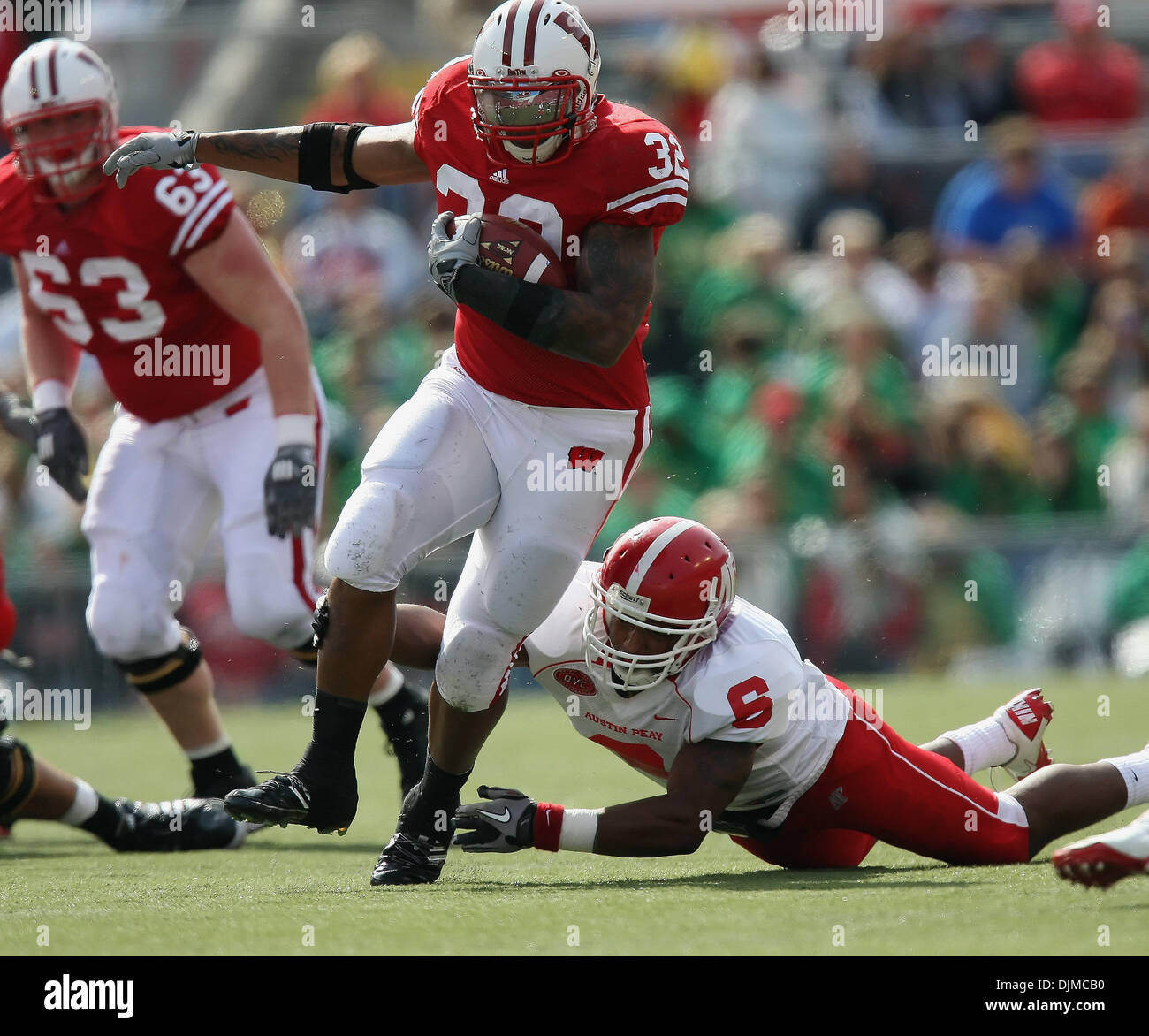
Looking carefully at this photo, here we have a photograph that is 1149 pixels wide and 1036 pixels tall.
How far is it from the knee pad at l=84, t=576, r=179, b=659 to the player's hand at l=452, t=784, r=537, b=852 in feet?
5.85

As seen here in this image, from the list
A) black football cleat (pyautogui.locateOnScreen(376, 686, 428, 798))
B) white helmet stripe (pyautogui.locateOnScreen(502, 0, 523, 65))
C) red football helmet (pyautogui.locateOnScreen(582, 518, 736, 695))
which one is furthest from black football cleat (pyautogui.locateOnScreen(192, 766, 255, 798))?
white helmet stripe (pyautogui.locateOnScreen(502, 0, 523, 65))

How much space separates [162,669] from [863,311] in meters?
5.17

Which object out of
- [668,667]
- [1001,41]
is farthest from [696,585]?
[1001,41]

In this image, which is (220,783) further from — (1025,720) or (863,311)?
(863,311)

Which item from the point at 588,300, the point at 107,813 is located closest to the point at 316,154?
the point at 588,300

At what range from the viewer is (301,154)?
15.9 feet

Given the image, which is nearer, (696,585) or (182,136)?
(696,585)

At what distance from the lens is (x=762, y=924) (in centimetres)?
367

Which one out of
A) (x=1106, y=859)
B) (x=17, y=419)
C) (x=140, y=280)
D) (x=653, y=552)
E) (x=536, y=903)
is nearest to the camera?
(x=1106, y=859)

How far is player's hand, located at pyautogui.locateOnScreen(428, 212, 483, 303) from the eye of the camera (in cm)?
429
